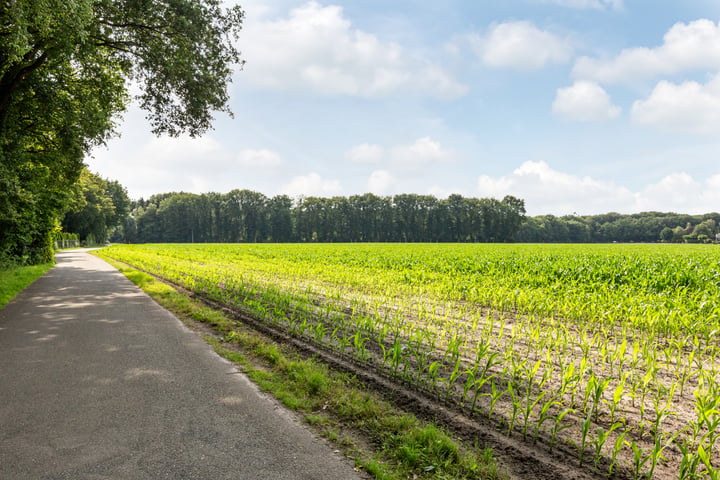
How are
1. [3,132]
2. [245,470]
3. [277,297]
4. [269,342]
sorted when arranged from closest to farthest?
[245,470]
[269,342]
[277,297]
[3,132]

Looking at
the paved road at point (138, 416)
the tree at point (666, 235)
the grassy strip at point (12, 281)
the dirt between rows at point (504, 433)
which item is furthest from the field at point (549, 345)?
the tree at point (666, 235)

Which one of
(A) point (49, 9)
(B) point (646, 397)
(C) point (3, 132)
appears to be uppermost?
(A) point (49, 9)

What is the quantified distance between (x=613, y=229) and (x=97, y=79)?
154 meters

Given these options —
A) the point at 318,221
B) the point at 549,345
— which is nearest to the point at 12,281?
the point at 549,345

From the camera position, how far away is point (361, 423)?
146 inches

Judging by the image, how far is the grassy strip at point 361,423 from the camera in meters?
2.99

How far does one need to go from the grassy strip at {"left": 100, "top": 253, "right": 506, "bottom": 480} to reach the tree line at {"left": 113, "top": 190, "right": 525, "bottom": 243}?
109 meters

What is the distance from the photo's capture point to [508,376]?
5.07 meters

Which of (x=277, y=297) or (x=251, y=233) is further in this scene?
(x=251, y=233)

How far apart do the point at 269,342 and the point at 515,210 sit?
11917 centimetres

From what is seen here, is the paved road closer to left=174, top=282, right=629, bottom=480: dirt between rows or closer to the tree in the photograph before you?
left=174, top=282, right=629, bottom=480: dirt between rows

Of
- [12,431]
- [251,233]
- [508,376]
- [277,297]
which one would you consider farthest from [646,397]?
[251,233]

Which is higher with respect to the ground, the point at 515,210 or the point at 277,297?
the point at 515,210

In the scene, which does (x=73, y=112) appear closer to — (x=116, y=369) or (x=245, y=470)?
(x=116, y=369)
